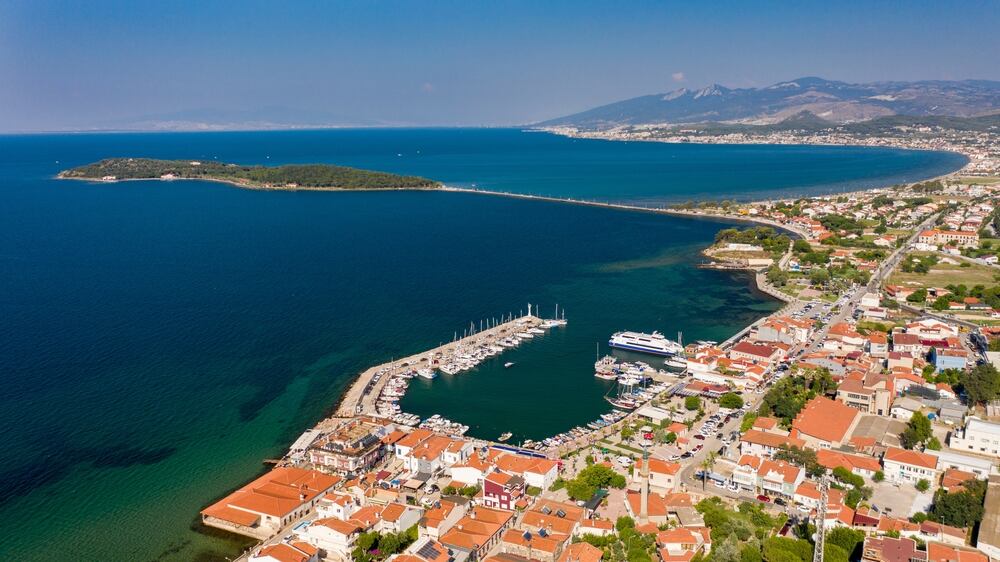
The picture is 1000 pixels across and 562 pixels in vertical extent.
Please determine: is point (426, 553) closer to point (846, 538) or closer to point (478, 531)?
point (478, 531)

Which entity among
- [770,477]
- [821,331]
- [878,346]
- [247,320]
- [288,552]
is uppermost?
[247,320]

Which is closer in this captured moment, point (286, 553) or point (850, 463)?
point (286, 553)

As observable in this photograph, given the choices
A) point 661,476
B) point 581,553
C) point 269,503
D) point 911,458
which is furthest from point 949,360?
point 269,503

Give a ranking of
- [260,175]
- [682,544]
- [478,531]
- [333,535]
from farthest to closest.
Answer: [260,175] < [333,535] < [478,531] < [682,544]

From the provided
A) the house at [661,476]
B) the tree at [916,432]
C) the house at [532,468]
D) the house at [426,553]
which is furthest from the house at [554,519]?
the tree at [916,432]

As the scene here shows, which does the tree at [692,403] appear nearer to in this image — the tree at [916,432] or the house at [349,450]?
the tree at [916,432]

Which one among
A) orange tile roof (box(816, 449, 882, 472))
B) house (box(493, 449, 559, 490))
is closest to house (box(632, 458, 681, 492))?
house (box(493, 449, 559, 490))

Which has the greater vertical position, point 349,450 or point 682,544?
point 349,450

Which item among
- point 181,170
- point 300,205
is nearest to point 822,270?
point 300,205
